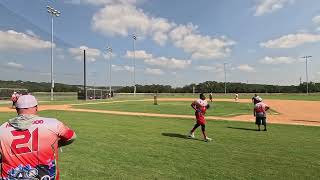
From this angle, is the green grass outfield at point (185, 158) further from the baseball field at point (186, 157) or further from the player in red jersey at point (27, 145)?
the player in red jersey at point (27, 145)

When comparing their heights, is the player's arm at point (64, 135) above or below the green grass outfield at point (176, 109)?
above

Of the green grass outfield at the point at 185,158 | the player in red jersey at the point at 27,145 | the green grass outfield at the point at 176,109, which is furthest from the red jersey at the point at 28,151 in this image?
the green grass outfield at the point at 176,109

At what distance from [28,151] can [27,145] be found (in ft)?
0.20

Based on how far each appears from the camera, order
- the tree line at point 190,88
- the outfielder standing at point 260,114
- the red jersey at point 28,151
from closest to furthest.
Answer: the red jersey at point 28,151
the outfielder standing at point 260,114
the tree line at point 190,88

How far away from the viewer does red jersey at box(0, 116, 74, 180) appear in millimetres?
3709

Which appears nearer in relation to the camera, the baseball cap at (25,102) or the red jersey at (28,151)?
the red jersey at (28,151)

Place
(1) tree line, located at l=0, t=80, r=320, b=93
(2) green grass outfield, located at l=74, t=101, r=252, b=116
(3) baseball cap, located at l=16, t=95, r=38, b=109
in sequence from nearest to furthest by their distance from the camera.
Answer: (3) baseball cap, located at l=16, t=95, r=38, b=109 < (2) green grass outfield, located at l=74, t=101, r=252, b=116 < (1) tree line, located at l=0, t=80, r=320, b=93

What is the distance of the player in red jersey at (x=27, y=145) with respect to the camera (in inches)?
146

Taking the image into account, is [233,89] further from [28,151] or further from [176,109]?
[28,151]

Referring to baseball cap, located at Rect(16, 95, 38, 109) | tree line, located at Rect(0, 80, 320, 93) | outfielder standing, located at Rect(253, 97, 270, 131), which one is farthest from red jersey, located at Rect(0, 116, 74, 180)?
tree line, located at Rect(0, 80, 320, 93)

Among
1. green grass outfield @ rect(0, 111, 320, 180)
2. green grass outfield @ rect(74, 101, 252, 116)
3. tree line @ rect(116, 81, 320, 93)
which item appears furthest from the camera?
tree line @ rect(116, 81, 320, 93)

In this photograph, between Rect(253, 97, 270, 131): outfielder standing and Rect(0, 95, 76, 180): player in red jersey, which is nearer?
Rect(0, 95, 76, 180): player in red jersey

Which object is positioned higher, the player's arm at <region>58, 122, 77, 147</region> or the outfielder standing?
the player's arm at <region>58, 122, 77, 147</region>

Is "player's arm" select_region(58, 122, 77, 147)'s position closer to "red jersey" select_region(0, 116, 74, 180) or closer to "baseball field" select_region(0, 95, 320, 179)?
"red jersey" select_region(0, 116, 74, 180)
